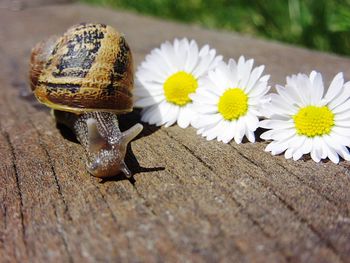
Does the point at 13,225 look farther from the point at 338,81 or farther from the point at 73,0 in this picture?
the point at 73,0

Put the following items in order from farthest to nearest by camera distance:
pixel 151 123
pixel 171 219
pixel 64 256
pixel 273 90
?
pixel 273 90
pixel 151 123
pixel 171 219
pixel 64 256

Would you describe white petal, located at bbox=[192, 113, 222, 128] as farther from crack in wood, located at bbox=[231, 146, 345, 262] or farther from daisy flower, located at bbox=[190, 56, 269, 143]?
crack in wood, located at bbox=[231, 146, 345, 262]

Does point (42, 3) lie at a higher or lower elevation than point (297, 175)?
lower

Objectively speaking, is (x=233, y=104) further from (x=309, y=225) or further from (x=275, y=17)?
(x=275, y=17)

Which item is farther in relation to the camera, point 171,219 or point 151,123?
point 151,123

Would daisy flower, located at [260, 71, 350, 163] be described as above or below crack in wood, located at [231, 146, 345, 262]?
above

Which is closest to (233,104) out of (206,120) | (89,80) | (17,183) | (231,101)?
(231,101)

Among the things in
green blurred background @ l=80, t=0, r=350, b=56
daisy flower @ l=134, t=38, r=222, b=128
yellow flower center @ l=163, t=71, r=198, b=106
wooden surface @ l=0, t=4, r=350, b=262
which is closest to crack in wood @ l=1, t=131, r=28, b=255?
wooden surface @ l=0, t=4, r=350, b=262

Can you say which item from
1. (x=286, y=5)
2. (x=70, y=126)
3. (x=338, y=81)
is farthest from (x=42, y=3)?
(x=338, y=81)
